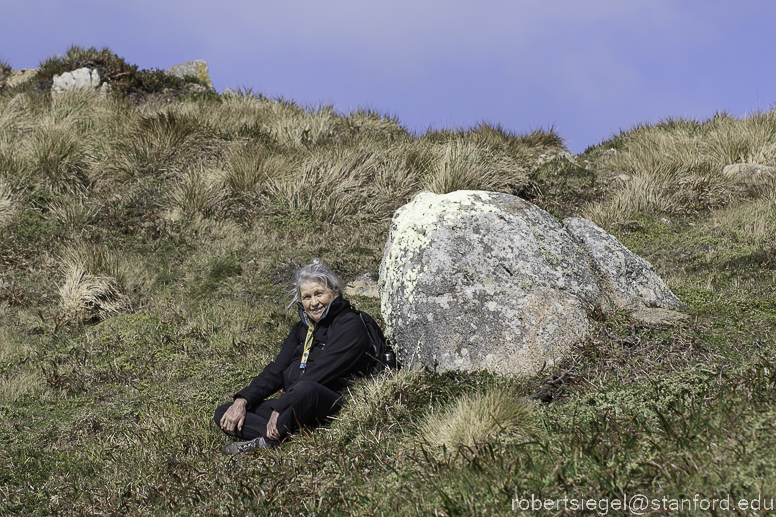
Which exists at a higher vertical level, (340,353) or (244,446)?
(340,353)

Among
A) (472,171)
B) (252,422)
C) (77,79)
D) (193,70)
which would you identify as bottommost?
(252,422)

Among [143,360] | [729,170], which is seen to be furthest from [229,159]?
[729,170]

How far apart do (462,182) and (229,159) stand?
4294 mm

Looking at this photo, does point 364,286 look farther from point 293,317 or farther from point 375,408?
point 375,408

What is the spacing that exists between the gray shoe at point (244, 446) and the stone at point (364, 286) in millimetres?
3390

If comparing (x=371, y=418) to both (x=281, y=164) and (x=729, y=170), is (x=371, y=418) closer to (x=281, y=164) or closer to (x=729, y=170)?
(x=281, y=164)

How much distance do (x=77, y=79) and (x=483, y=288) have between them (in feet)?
48.3

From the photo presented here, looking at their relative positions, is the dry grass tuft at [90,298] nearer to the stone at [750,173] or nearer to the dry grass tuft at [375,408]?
the dry grass tuft at [375,408]

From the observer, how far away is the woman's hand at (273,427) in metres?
3.55

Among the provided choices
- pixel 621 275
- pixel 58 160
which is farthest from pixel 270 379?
pixel 58 160

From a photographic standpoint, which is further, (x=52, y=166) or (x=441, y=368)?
(x=52, y=166)

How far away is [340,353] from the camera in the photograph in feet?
12.8

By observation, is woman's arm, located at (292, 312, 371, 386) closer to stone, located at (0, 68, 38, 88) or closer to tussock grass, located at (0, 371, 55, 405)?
tussock grass, located at (0, 371, 55, 405)

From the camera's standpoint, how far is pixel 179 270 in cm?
803
